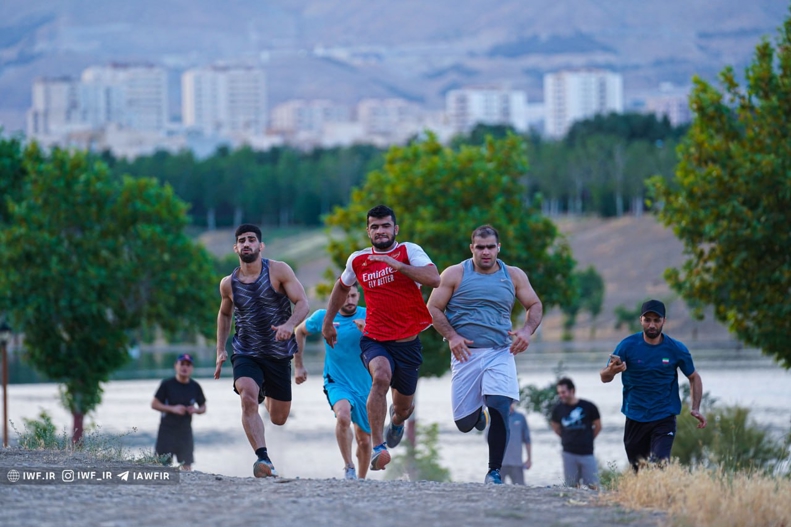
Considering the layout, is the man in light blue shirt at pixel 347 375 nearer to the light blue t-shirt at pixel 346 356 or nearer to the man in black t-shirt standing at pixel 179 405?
the light blue t-shirt at pixel 346 356

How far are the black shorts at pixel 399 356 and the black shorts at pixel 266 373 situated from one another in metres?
0.73

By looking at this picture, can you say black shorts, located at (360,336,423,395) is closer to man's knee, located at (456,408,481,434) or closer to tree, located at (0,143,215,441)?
man's knee, located at (456,408,481,434)

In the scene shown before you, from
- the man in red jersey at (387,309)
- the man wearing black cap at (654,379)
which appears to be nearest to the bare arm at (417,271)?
the man in red jersey at (387,309)

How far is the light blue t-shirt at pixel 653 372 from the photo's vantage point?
11070mm

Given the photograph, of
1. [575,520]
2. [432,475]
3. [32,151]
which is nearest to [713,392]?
[432,475]

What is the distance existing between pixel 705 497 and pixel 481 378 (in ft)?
9.31

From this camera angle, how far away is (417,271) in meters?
10.5

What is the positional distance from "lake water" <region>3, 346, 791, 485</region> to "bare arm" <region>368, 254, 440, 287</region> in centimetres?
688

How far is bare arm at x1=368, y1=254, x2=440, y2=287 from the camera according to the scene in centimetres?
1041

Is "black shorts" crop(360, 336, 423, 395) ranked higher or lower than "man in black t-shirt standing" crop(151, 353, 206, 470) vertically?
higher

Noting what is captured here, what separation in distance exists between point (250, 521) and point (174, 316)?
28026mm

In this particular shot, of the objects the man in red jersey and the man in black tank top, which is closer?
the man in red jersey

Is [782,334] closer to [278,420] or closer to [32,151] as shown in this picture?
[278,420]

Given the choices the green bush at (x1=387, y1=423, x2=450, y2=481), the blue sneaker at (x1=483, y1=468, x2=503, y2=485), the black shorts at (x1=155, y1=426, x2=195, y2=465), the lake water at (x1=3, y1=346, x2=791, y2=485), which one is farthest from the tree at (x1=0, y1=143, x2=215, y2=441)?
the blue sneaker at (x1=483, y1=468, x2=503, y2=485)
